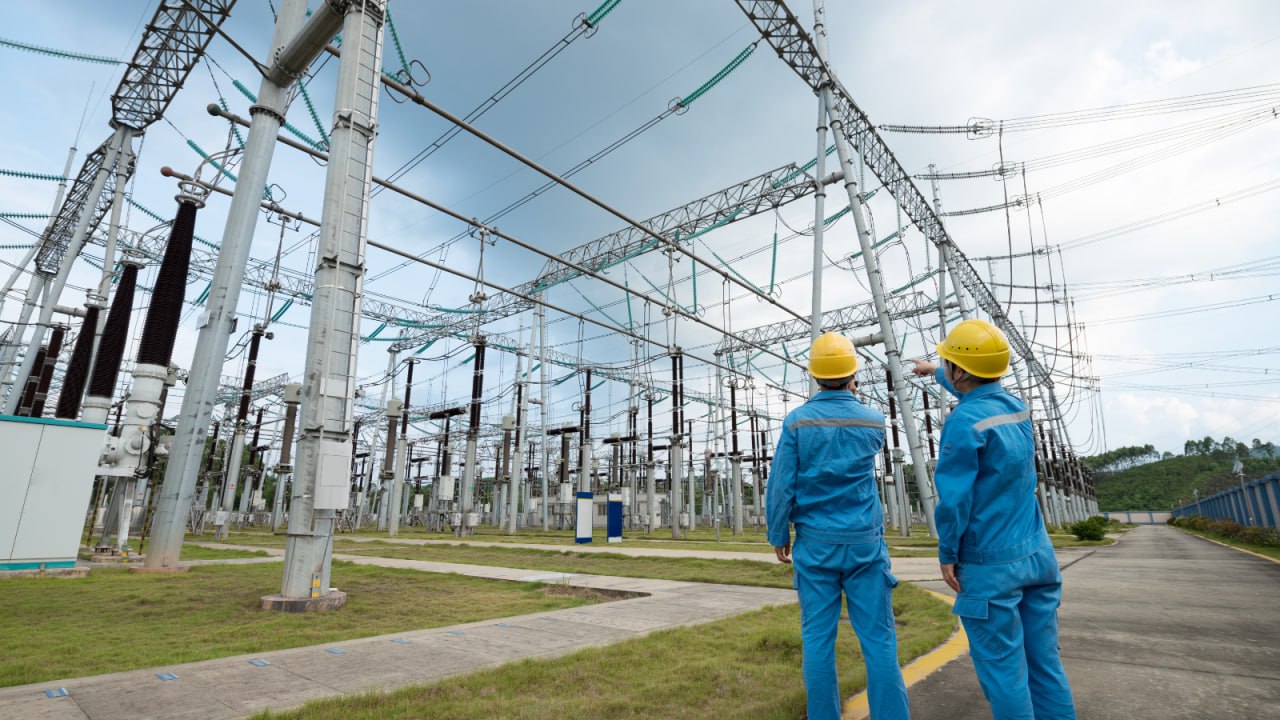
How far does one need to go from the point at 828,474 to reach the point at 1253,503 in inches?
1309

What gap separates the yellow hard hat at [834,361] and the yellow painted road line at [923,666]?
1530 mm

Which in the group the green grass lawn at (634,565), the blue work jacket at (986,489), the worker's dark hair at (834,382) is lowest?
the green grass lawn at (634,565)

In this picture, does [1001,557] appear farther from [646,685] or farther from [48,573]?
[48,573]

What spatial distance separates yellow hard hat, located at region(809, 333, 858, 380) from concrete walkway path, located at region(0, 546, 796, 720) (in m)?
2.58

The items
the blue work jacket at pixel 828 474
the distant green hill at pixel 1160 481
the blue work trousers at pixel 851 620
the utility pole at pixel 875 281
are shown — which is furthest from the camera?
the distant green hill at pixel 1160 481

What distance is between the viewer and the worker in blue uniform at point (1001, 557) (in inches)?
81.2

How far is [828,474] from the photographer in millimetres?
2711

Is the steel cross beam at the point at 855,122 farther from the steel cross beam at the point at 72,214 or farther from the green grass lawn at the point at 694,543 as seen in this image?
the steel cross beam at the point at 72,214

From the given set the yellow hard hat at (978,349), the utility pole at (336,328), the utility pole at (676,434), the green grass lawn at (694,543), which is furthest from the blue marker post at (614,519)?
the yellow hard hat at (978,349)

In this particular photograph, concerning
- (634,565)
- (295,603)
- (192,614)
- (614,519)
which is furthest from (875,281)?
(614,519)

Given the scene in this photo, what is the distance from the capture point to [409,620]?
524cm

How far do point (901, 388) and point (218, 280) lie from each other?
1241 centimetres

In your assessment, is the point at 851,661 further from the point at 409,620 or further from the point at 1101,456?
the point at 1101,456

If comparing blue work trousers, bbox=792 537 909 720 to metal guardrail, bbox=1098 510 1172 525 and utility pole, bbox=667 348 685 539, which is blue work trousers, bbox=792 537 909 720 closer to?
utility pole, bbox=667 348 685 539
